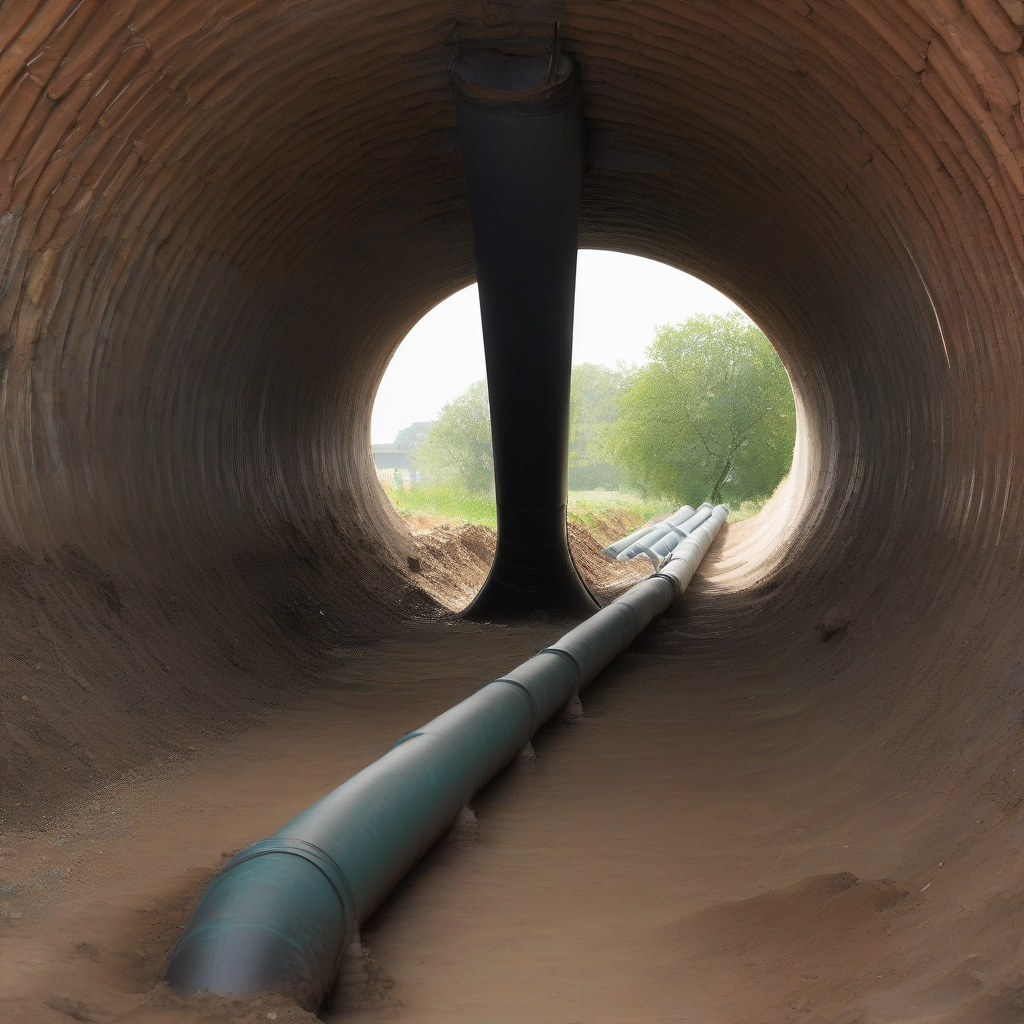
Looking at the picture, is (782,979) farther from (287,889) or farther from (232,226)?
(232,226)

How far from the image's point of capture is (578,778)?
592 centimetres

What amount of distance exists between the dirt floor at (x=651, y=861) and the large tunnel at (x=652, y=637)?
1.1 inches

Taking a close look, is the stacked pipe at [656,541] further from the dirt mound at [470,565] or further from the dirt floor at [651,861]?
the dirt floor at [651,861]

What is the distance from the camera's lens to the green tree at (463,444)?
182 ft

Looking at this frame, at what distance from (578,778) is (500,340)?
4.80 meters

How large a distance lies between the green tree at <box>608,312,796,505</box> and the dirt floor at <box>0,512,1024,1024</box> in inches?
1164

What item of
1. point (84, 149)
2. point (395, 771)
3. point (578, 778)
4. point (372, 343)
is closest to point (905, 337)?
point (578, 778)

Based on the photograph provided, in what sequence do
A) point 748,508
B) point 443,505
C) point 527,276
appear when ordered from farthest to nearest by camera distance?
point 748,508 → point 443,505 → point 527,276

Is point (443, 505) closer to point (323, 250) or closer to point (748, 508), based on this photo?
point (748, 508)

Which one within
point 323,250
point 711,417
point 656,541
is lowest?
point 656,541

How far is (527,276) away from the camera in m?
8.80

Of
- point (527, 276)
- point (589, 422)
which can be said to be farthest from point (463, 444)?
point (527, 276)

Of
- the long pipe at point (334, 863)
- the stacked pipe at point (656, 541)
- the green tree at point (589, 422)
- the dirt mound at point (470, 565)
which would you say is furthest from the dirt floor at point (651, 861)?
the green tree at point (589, 422)

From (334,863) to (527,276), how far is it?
20.9 ft
